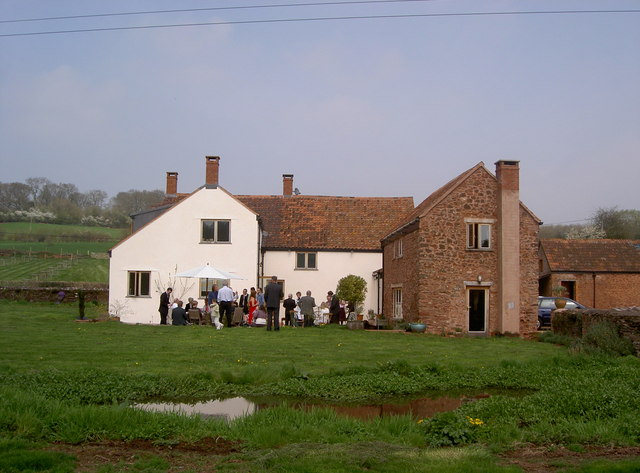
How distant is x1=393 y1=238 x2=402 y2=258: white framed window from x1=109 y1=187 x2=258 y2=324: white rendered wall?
23.1 feet

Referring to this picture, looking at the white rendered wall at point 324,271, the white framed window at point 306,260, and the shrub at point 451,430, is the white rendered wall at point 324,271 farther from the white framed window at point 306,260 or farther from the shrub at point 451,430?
the shrub at point 451,430

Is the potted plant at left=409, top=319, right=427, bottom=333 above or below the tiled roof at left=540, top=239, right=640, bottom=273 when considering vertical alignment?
below

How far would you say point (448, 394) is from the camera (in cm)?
1178

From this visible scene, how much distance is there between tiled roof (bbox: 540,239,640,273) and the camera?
4156 cm

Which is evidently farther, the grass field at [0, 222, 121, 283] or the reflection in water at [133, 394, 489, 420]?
the grass field at [0, 222, 121, 283]

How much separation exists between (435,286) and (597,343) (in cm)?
898

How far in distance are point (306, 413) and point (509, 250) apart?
18.5 meters

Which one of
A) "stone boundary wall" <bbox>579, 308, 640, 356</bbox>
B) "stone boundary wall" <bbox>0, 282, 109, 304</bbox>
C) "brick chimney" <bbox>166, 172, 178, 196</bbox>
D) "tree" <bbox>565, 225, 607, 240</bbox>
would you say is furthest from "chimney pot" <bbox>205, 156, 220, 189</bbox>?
"tree" <bbox>565, 225, 607, 240</bbox>

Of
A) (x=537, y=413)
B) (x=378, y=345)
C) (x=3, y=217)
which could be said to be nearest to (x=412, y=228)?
(x=378, y=345)

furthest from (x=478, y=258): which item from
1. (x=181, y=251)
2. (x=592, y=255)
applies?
(x=592, y=255)

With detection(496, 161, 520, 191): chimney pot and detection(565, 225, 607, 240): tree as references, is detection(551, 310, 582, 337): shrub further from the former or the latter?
detection(565, 225, 607, 240): tree

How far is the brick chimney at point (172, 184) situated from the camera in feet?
137

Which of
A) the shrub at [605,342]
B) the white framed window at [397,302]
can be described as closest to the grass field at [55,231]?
the white framed window at [397,302]

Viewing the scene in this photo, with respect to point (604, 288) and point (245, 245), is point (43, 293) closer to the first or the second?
point (245, 245)
